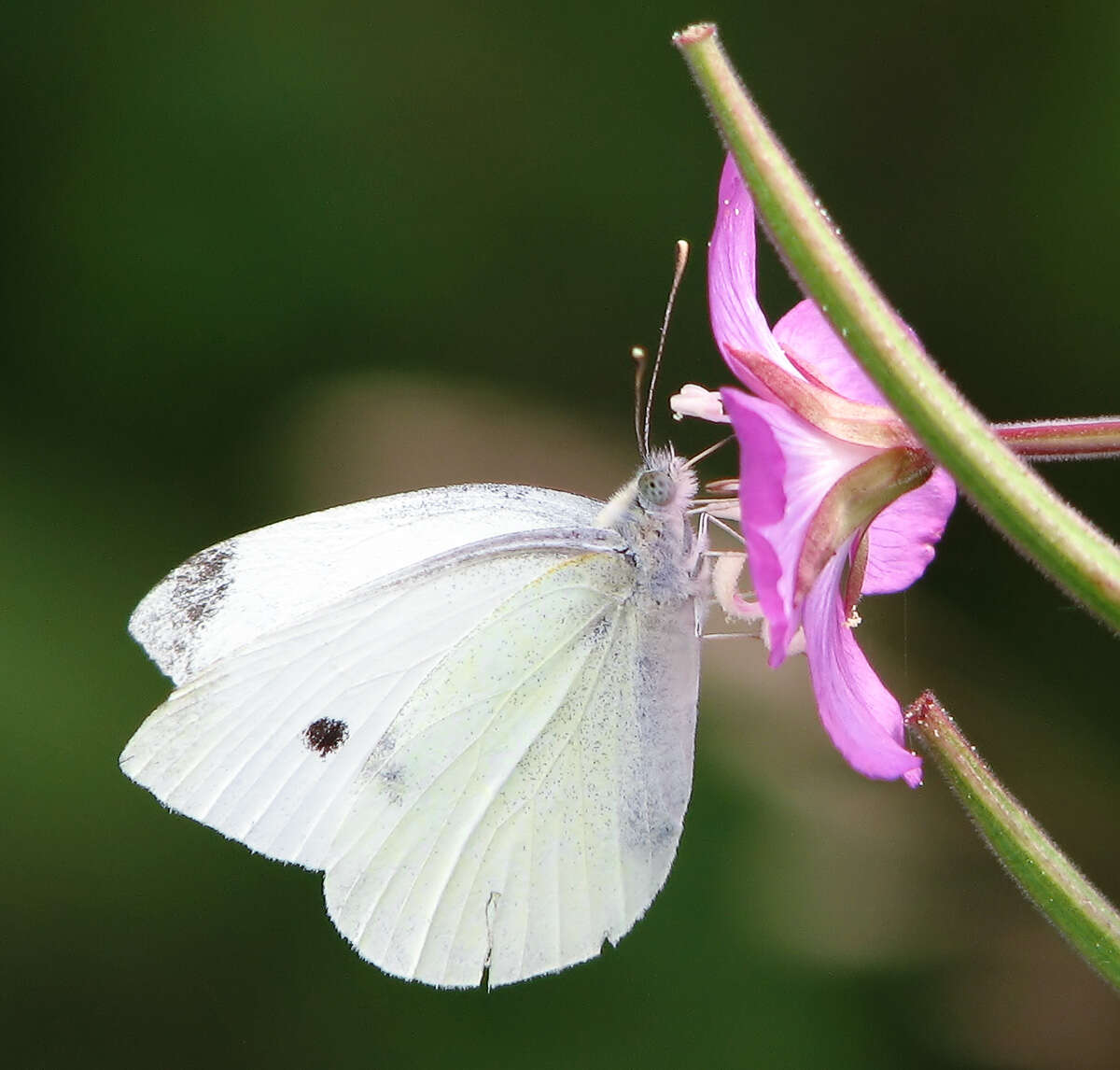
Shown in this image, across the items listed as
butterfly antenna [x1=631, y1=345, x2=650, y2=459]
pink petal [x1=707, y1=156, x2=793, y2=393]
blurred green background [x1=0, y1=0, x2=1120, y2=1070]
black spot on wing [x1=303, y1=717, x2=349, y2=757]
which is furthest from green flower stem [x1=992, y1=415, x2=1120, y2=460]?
blurred green background [x1=0, y1=0, x2=1120, y2=1070]

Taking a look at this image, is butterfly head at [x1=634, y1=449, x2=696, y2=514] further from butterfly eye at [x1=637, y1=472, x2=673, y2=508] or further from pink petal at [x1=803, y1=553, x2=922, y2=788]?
pink petal at [x1=803, y1=553, x2=922, y2=788]

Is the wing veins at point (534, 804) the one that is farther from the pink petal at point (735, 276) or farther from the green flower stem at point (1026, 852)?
the green flower stem at point (1026, 852)

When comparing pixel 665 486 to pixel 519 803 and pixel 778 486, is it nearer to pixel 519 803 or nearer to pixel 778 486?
pixel 519 803

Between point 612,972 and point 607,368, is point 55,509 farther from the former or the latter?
point 612,972

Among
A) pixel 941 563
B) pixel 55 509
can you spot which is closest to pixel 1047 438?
pixel 941 563

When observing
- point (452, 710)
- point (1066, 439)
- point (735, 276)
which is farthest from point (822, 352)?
A: point (452, 710)

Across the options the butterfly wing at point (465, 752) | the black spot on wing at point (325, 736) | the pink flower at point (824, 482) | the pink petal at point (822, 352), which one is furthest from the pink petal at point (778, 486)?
the black spot on wing at point (325, 736)
